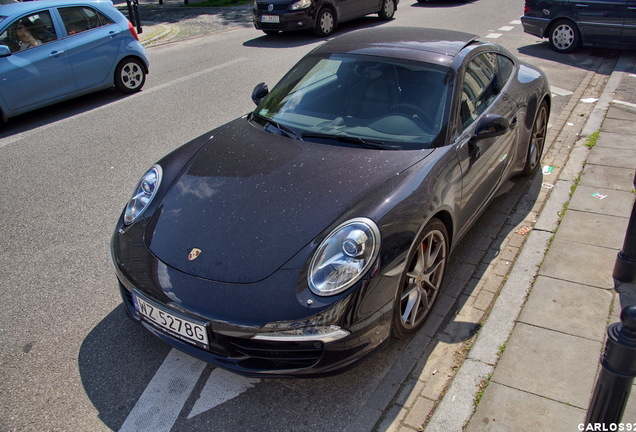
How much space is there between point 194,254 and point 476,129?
2.09 meters

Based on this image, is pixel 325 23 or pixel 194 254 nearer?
pixel 194 254

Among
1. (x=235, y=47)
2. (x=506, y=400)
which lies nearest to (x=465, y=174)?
(x=506, y=400)

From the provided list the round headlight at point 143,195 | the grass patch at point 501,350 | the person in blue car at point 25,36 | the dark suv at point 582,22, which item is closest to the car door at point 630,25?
the dark suv at point 582,22

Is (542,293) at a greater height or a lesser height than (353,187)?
lesser

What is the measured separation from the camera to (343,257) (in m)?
3.04

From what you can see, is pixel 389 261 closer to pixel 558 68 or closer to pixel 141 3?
pixel 558 68

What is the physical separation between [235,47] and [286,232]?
10.0 metres

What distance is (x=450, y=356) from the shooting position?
3.50 m

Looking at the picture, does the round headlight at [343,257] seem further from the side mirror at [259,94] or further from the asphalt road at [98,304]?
the side mirror at [259,94]

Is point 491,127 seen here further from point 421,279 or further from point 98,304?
point 98,304

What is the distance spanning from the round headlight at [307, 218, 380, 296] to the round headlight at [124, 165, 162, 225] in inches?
51.0

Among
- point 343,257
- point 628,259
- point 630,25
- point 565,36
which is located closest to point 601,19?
point 630,25

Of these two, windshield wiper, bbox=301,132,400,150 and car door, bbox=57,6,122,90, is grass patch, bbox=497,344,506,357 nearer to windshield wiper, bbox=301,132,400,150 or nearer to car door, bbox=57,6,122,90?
windshield wiper, bbox=301,132,400,150

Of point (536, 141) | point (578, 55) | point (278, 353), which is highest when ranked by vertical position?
point (278, 353)
